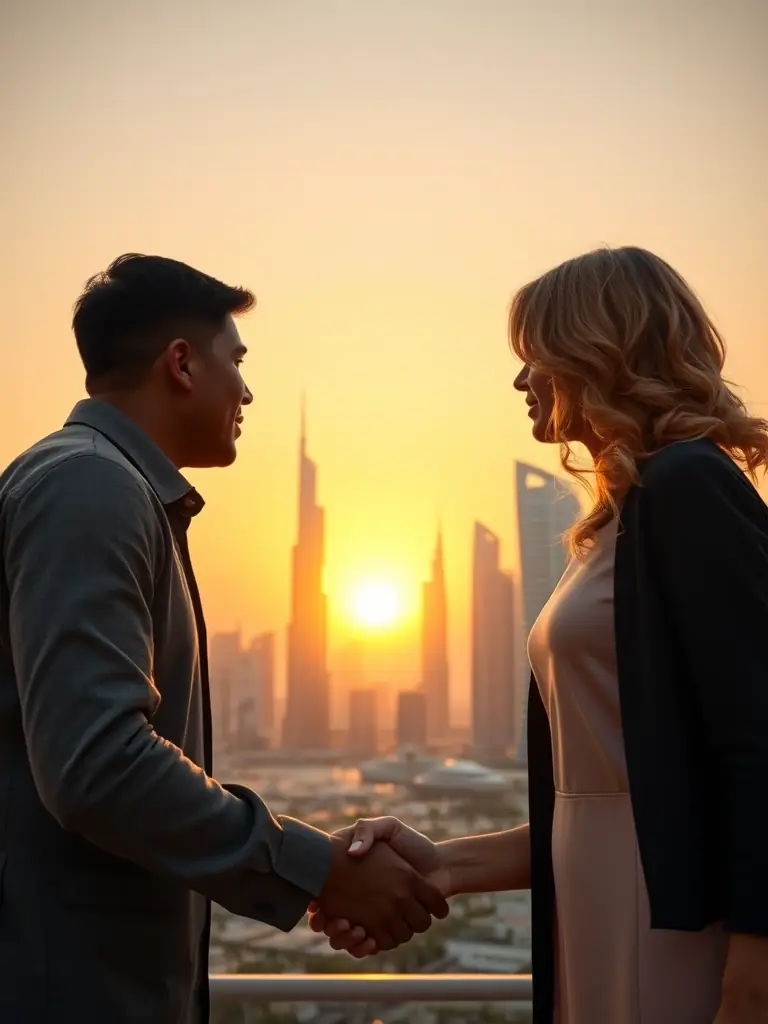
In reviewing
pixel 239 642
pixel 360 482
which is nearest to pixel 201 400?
pixel 239 642

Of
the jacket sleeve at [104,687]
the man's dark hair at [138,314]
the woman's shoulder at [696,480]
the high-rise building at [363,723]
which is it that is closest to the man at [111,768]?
the jacket sleeve at [104,687]

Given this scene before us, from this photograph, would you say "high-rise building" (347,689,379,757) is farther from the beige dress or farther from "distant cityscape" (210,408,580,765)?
the beige dress

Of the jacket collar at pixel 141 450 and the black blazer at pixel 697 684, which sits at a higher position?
the jacket collar at pixel 141 450

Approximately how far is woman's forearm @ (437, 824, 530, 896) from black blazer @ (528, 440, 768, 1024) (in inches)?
23.4

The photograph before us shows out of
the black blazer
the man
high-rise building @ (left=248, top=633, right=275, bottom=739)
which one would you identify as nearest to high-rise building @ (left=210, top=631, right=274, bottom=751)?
high-rise building @ (left=248, top=633, right=275, bottom=739)

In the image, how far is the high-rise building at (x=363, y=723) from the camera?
313 inches

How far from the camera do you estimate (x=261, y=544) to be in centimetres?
933

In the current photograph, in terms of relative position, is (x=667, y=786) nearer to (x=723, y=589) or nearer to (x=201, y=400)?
(x=723, y=589)

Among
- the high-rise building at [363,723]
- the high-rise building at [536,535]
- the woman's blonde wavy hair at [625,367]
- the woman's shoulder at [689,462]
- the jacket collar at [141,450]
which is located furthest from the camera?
the high-rise building at [363,723]

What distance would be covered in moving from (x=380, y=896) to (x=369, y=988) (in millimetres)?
179

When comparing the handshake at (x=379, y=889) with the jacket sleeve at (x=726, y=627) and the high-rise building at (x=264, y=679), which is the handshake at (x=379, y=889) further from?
the high-rise building at (x=264, y=679)

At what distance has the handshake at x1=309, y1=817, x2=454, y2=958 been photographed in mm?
1600

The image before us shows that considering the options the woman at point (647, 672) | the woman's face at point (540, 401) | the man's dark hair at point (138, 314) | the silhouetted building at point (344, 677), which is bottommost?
the silhouetted building at point (344, 677)

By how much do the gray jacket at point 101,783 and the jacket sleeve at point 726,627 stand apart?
20.2 inches
